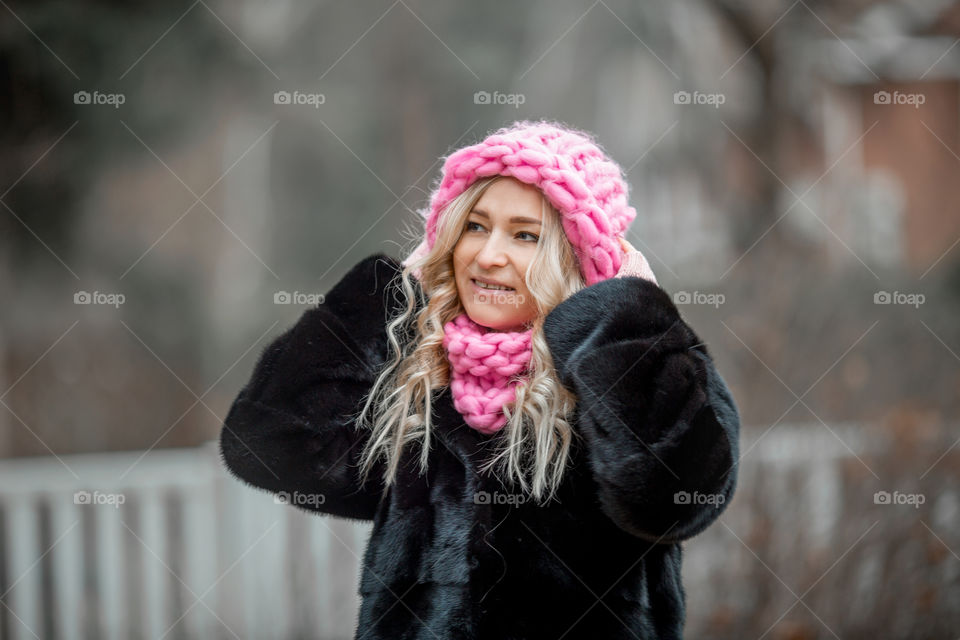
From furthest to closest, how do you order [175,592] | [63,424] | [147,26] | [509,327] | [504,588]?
[63,424] → [147,26] → [175,592] → [509,327] → [504,588]

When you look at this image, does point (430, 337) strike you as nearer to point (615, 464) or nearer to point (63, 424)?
point (615, 464)

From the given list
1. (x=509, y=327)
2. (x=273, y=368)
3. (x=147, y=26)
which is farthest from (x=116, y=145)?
(x=509, y=327)

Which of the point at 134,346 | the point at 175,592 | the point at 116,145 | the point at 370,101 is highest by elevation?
the point at 370,101

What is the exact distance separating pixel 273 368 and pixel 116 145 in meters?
4.18

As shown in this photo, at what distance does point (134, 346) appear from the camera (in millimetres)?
6387
